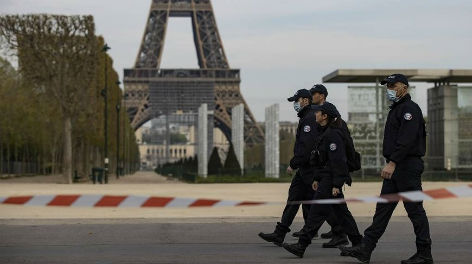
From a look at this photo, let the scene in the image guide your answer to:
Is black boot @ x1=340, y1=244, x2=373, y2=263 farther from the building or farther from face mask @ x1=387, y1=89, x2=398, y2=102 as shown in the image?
the building

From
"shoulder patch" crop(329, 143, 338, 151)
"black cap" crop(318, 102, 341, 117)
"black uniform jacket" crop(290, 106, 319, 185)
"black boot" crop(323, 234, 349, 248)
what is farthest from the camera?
"black boot" crop(323, 234, 349, 248)

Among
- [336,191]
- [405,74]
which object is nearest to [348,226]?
[336,191]

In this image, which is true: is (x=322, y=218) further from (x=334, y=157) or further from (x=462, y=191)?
(x=462, y=191)

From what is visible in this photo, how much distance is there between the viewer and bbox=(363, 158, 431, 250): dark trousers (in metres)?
8.11

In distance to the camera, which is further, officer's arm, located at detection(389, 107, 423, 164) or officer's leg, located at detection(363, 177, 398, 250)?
officer's leg, located at detection(363, 177, 398, 250)

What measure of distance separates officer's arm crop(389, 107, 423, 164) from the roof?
31009 mm

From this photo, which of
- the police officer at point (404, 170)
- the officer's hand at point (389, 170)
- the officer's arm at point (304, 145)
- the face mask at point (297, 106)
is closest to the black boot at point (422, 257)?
the police officer at point (404, 170)

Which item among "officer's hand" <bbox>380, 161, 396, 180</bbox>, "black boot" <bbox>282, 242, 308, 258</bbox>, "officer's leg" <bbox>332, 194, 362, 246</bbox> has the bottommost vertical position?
"black boot" <bbox>282, 242, 308, 258</bbox>

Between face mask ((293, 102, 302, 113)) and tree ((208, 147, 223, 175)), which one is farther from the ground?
face mask ((293, 102, 302, 113))

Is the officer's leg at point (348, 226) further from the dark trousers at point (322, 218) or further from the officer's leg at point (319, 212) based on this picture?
the officer's leg at point (319, 212)

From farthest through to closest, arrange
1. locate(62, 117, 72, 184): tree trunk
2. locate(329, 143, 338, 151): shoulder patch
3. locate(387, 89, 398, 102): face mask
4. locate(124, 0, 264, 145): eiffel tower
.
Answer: locate(124, 0, 264, 145): eiffel tower < locate(62, 117, 72, 184): tree trunk < locate(329, 143, 338, 151): shoulder patch < locate(387, 89, 398, 102): face mask

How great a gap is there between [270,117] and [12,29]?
1214 centimetres

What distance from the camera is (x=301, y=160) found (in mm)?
9586

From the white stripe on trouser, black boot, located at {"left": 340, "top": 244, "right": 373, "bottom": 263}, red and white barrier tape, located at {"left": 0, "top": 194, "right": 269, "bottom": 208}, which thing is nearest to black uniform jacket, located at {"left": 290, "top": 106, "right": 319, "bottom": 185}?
black boot, located at {"left": 340, "top": 244, "right": 373, "bottom": 263}
